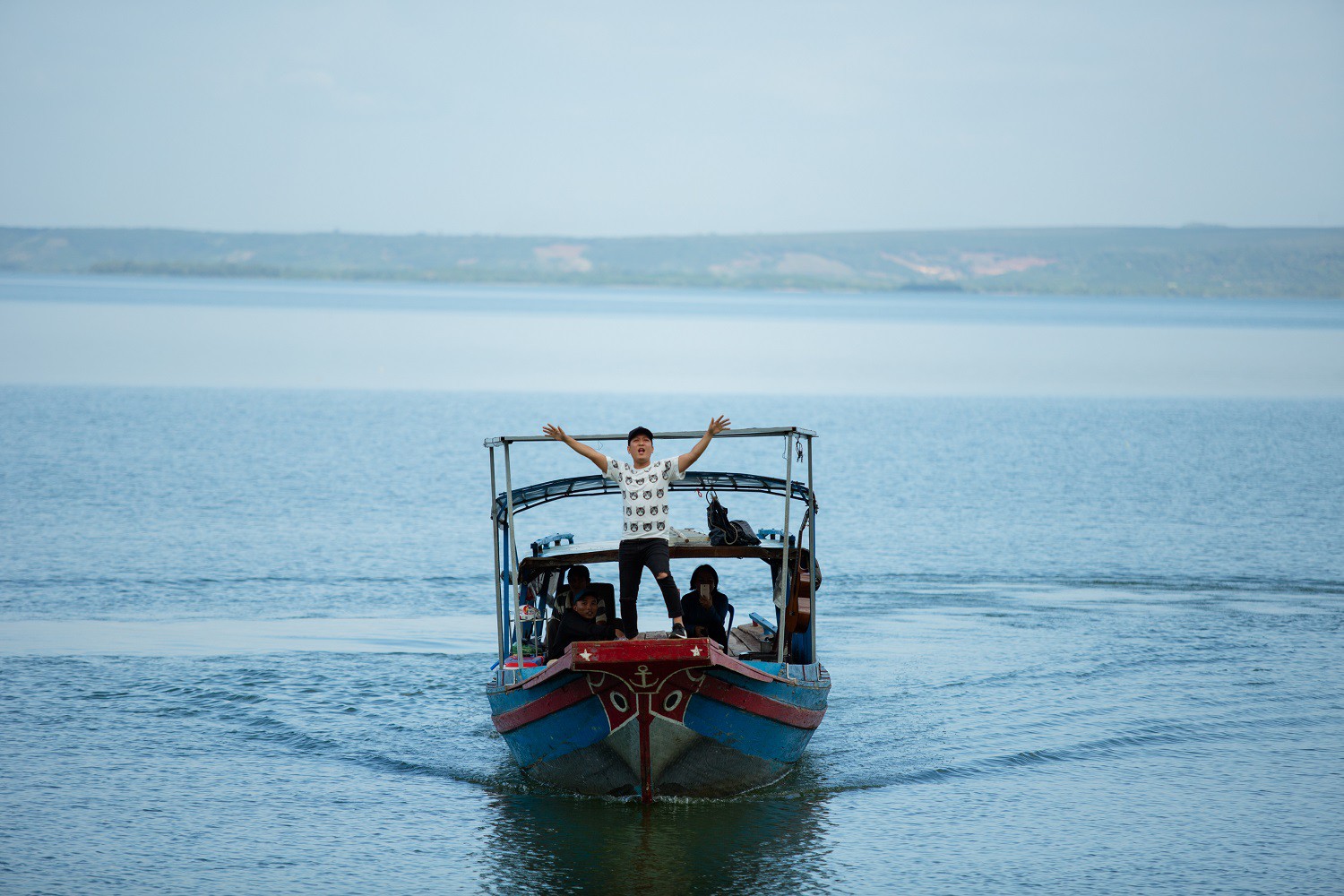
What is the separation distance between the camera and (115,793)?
1255cm

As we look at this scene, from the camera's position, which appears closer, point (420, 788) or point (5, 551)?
point (420, 788)

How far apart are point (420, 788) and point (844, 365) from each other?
224ft

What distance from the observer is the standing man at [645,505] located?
11.7 metres

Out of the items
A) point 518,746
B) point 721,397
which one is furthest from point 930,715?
point 721,397

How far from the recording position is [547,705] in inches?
469

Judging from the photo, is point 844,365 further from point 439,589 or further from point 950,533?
point 439,589

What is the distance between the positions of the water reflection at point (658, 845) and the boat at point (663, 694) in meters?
0.21

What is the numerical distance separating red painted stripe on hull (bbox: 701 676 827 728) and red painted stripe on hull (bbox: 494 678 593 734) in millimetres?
993

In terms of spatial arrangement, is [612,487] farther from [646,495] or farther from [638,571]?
[646,495]

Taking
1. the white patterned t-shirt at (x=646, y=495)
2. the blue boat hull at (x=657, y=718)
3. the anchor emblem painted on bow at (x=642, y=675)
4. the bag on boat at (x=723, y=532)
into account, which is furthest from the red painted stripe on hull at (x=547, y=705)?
the bag on boat at (x=723, y=532)

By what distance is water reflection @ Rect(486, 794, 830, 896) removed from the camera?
10.9 metres

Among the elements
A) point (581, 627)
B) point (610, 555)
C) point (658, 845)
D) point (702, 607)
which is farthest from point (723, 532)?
point (658, 845)

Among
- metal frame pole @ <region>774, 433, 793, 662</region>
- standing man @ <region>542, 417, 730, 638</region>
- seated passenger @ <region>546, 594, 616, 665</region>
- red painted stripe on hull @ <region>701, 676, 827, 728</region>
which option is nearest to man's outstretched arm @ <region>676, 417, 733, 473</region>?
standing man @ <region>542, 417, 730, 638</region>

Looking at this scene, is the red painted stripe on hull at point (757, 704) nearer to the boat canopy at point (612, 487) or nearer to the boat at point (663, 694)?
the boat at point (663, 694)
